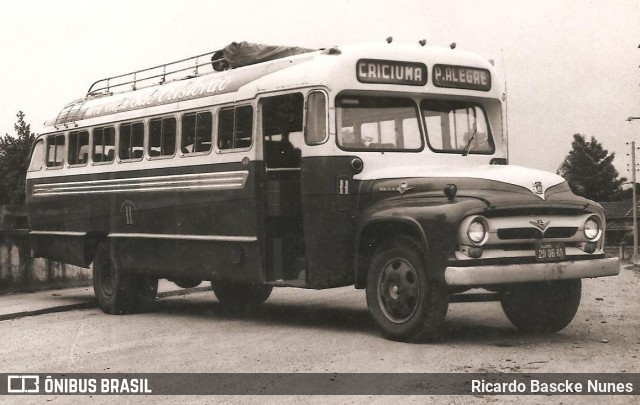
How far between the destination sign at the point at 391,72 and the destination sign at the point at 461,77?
19 cm

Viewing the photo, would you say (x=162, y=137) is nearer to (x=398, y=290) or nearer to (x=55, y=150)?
(x=55, y=150)

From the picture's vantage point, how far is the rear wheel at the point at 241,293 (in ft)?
50.5

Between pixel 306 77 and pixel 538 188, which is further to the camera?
pixel 306 77

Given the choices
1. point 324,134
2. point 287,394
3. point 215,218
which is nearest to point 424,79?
point 324,134

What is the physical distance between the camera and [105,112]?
15859mm

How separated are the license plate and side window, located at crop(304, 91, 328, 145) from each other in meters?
2.58

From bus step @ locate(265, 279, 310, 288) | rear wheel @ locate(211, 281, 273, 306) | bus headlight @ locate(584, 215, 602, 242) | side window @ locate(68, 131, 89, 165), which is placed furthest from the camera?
side window @ locate(68, 131, 89, 165)

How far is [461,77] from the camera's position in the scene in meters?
11.8

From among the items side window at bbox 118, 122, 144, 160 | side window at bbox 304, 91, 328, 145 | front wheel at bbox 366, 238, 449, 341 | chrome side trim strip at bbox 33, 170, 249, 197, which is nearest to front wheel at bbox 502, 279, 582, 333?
front wheel at bbox 366, 238, 449, 341

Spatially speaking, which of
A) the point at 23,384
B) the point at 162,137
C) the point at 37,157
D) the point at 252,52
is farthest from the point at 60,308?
the point at 23,384

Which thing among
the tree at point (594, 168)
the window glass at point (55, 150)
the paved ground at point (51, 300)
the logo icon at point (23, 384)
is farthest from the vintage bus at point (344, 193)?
the tree at point (594, 168)

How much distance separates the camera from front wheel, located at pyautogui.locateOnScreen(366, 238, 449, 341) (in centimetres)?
984

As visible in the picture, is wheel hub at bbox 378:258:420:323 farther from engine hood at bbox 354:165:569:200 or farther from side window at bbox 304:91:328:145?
side window at bbox 304:91:328:145

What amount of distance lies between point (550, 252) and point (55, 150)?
31.9 ft
